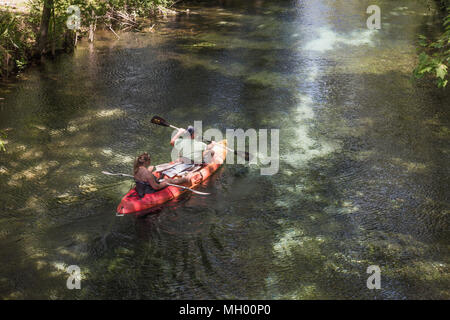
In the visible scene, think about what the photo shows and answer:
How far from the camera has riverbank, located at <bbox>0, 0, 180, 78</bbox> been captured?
44.4 ft

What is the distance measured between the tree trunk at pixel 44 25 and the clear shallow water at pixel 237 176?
0.62 metres

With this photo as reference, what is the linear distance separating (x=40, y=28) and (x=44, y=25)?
0.83 feet

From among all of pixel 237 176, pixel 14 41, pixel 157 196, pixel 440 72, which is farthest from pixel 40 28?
pixel 440 72

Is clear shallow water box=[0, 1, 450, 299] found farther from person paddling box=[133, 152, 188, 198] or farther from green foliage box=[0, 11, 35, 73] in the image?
green foliage box=[0, 11, 35, 73]

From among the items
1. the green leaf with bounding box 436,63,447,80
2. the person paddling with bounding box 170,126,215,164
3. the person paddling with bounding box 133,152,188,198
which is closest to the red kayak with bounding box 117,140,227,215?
the person paddling with bounding box 133,152,188,198

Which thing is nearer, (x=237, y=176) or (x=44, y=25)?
(x=237, y=176)

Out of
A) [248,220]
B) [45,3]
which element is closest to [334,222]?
[248,220]

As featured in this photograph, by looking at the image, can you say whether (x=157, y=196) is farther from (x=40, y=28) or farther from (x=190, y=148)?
(x=40, y=28)

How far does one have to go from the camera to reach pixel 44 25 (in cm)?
1407

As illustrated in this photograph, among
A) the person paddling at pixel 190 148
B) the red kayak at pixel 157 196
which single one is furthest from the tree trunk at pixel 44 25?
the red kayak at pixel 157 196

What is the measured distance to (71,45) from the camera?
626 inches

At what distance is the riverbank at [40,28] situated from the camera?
13.5 m

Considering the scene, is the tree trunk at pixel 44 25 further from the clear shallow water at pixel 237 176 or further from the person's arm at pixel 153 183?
the person's arm at pixel 153 183
